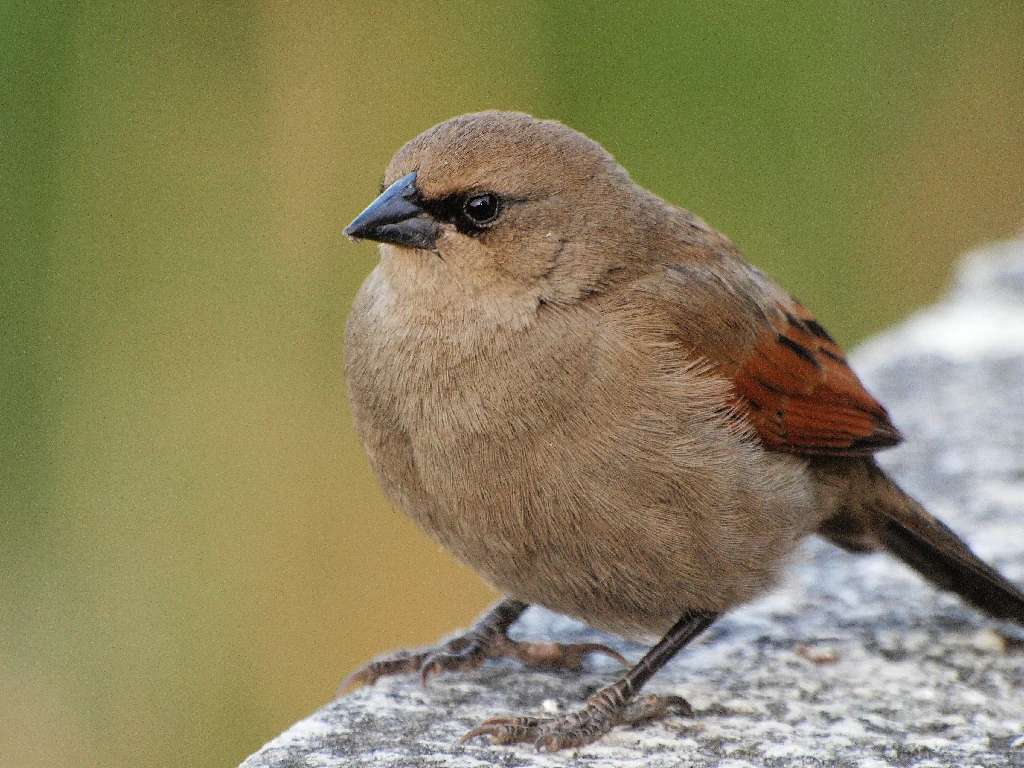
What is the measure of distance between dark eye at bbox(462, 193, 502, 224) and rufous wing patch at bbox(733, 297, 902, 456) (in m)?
0.77

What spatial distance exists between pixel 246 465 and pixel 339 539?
1.56 ft

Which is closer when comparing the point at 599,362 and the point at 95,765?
the point at 599,362

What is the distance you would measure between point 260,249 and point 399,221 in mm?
2344

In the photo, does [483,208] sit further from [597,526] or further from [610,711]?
[610,711]

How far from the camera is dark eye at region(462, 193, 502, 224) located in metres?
3.84

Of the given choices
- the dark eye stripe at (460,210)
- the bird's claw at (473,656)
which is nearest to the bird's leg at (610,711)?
the bird's claw at (473,656)

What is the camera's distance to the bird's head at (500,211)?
3785 mm

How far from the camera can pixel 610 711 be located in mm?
3443

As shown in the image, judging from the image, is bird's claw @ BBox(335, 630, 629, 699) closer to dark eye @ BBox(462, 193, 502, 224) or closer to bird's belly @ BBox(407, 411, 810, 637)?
bird's belly @ BBox(407, 411, 810, 637)

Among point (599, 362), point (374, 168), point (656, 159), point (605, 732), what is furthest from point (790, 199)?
point (605, 732)

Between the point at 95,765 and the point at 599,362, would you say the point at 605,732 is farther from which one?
the point at 95,765

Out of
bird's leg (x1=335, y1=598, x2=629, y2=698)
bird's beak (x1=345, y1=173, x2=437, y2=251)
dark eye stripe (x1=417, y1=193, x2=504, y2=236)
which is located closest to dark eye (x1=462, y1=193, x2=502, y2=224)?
dark eye stripe (x1=417, y1=193, x2=504, y2=236)

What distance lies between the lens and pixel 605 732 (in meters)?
3.41

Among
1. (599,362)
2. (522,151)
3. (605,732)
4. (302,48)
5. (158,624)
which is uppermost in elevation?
(302,48)
